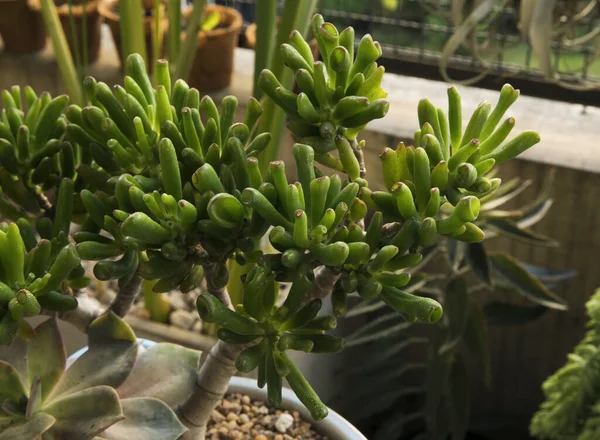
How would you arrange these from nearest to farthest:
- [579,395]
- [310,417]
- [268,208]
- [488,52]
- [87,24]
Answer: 1. [268,208]
2. [310,417]
3. [579,395]
4. [488,52]
5. [87,24]

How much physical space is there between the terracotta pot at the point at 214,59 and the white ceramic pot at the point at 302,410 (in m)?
0.76

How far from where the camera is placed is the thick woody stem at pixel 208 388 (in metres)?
0.50

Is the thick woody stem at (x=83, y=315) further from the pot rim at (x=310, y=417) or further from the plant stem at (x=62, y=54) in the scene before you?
the plant stem at (x=62, y=54)

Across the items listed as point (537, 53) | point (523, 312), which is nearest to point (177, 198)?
point (537, 53)

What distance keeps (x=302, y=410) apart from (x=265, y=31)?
13.7 inches

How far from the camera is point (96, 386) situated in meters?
0.50

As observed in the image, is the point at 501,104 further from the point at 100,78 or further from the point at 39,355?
the point at 100,78

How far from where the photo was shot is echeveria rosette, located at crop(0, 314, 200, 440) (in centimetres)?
48

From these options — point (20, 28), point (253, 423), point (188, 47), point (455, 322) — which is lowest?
point (455, 322)

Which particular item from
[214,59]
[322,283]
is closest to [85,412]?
[322,283]

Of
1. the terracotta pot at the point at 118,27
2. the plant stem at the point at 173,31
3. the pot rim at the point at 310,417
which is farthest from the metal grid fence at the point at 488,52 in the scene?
the pot rim at the point at 310,417

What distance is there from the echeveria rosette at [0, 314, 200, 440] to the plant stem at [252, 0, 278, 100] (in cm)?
33

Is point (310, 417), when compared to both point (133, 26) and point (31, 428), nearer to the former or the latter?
point (31, 428)

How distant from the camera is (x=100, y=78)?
1.43 m
